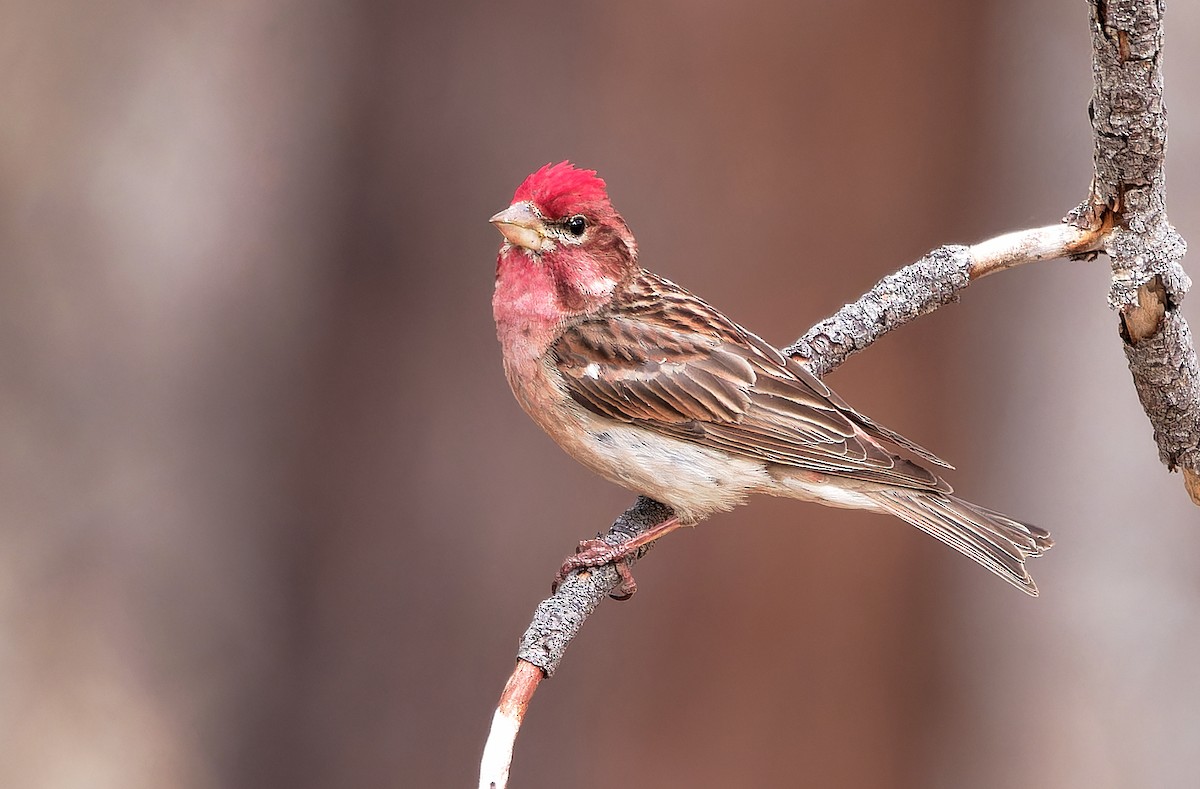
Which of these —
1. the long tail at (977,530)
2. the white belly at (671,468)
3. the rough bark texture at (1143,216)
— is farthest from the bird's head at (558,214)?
Result: the rough bark texture at (1143,216)

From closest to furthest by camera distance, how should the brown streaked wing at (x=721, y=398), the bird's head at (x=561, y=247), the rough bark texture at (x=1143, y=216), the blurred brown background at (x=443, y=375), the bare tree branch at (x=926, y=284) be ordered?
the rough bark texture at (x=1143, y=216)
the bare tree branch at (x=926, y=284)
the bird's head at (x=561, y=247)
the brown streaked wing at (x=721, y=398)
the blurred brown background at (x=443, y=375)

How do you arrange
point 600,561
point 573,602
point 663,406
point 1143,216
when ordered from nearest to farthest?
point 1143,216, point 573,602, point 600,561, point 663,406

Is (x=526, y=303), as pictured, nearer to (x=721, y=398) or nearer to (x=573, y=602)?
(x=721, y=398)

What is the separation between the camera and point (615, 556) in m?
3.79

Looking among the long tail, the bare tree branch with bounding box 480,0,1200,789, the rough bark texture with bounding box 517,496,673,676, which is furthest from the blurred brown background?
the bare tree branch with bounding box 480,0,1200,789

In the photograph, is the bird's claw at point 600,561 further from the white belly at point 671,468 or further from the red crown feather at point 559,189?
the red crown feather at point 559,189

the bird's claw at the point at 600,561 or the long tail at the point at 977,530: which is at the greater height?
the long tail at the point at 977,530

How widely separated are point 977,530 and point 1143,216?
120 cm

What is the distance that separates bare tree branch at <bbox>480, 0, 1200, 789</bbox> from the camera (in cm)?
270

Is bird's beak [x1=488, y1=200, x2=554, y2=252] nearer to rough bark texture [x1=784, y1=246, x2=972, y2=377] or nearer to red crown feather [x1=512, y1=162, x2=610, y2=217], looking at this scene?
red crown feather [x1=512, y1=162, x2=610, y2=217]

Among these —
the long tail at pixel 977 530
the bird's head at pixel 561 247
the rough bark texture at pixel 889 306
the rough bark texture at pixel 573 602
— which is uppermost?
the rough bark texture at pixel 889 306

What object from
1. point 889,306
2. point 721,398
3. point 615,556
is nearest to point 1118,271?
point 889,306

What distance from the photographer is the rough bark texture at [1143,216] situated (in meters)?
2.65

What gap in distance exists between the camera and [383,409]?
5359 millimetres
